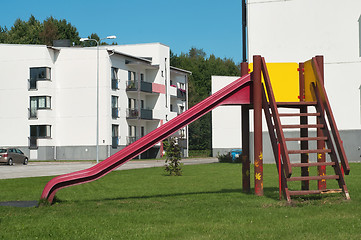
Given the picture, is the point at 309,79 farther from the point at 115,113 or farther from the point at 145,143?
the point at 115,113

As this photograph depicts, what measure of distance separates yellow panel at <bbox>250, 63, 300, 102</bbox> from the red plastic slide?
1056mm

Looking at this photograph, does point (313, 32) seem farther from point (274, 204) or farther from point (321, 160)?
point (274, 204)

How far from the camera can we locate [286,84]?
49.5ft

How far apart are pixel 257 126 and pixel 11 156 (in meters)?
38.4

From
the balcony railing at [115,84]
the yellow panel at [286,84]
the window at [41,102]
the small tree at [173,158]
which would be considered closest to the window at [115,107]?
the balcony railing at [115,84]

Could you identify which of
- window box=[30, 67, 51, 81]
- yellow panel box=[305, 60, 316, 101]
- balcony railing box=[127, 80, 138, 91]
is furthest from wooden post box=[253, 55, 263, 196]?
balcony railing box=[127, 80, 138, 91]

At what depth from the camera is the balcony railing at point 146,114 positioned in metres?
68.9

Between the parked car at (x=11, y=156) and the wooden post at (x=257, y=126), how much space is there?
1492 inches

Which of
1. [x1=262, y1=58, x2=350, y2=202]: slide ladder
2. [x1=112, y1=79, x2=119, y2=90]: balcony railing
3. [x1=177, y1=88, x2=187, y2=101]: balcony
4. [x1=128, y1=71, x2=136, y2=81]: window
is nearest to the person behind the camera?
[x1=262, y1=58, x2=350, y2=202]: slide ladder

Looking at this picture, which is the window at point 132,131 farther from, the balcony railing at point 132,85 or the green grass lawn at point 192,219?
the green grass lawn at point 192,219

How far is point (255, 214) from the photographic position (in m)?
10.4

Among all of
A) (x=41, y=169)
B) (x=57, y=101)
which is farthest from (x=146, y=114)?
(x=41, y=169)

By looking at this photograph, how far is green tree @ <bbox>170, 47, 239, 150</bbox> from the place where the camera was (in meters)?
90.9

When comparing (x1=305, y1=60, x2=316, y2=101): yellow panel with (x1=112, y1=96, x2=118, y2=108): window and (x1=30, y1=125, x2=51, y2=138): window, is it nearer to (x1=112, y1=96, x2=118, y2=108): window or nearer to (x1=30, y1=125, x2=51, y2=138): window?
(x1=30, y1=125, x2=51, y2=138): window
